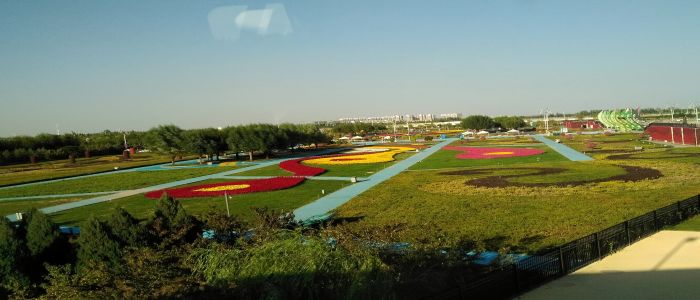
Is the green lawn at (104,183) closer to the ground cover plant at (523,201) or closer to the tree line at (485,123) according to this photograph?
the ground cover plant at (523,201)

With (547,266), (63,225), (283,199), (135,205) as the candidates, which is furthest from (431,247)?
(135,205)

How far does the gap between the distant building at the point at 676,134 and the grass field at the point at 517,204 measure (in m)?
19.1

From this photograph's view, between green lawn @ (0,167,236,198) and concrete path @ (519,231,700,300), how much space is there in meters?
40.1

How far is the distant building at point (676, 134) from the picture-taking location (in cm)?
5522

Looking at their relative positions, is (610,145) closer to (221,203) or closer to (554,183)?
(554,183)

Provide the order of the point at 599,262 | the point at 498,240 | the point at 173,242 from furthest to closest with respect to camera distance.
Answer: the point at 498,240, the point at 173,242, the point at 599,262

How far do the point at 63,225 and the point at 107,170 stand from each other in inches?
1586

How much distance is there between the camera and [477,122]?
13900 centimetres

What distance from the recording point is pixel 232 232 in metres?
15.8

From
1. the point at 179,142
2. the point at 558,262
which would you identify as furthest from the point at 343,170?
the point at 558,262

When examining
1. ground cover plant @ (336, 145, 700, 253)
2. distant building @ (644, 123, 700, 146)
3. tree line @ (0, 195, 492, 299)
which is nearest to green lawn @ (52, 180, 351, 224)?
ground cover plant @ (336, 145, 700, 253)

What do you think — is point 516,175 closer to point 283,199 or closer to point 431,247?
point 283,199

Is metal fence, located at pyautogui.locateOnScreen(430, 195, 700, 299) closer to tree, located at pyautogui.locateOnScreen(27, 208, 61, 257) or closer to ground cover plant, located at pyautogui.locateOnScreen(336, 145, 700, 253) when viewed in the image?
ground cover plant, located at pyautogui.locateOnScreen(336, 145, 700, 253)

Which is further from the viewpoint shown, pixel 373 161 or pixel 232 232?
pixel 373 161
